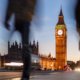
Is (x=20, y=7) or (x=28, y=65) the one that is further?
(x=28, y=65)

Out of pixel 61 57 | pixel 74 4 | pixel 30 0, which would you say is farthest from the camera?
pixel 61 57

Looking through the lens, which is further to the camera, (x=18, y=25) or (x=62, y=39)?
(x=62, y=39)

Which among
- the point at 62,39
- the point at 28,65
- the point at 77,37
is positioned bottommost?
the point at 28,65

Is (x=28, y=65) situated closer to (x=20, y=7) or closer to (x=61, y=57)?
(x=20, y=7)

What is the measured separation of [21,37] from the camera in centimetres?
212

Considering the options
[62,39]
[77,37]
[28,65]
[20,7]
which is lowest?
[28,65]

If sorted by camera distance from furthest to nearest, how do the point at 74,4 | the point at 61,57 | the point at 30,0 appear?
the point at 61,57 < the point at 30,0 < the point at 74,4

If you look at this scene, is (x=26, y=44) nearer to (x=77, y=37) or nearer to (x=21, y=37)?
(x=21, y=37)

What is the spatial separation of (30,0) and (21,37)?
8.8 inches

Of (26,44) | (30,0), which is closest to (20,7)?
(30,0)

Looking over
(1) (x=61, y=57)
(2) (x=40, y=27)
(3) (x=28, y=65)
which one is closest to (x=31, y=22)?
(2) (x=40, y=27)

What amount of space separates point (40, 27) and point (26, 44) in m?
0.14

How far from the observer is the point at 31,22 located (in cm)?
215

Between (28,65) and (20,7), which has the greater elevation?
(20,7)
